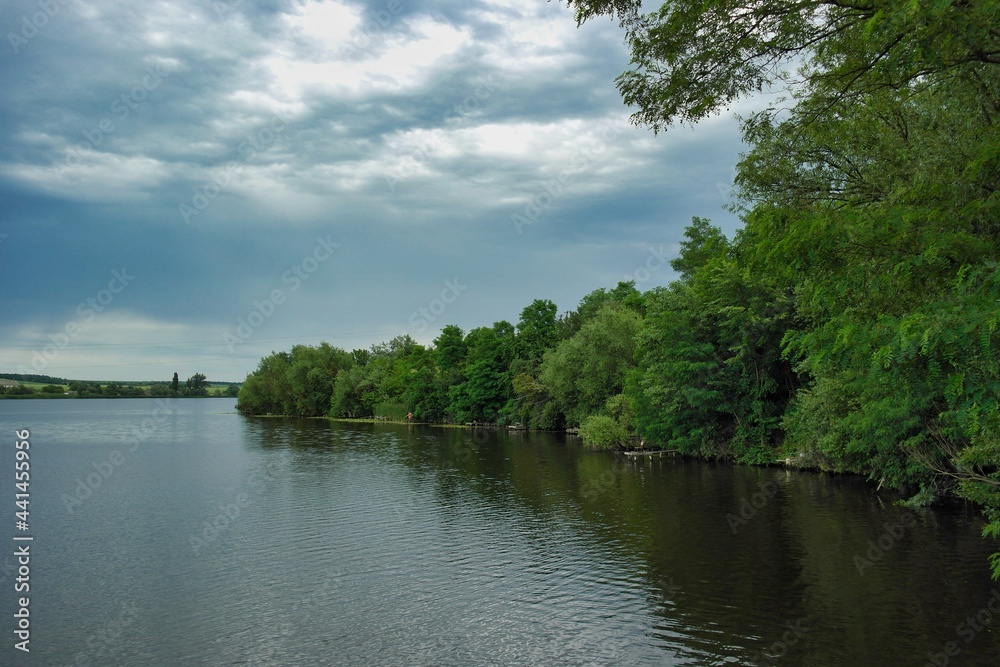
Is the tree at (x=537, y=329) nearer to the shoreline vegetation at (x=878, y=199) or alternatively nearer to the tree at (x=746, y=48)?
the shoreline vegetation at (x=878, y=199)

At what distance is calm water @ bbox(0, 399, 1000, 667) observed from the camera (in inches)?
558

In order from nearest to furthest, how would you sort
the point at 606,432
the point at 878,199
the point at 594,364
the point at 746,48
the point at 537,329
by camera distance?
1. the point at 746,48
2. the point at 878,199
3. the point at 606,432
4. the point at 594,364
5. the point at 537,329

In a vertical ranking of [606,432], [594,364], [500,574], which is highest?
[594,364]

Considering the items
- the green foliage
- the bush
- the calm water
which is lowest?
the calm water

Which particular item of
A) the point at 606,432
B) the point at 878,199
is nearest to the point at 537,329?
the point at 606,432

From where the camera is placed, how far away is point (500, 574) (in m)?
19.5

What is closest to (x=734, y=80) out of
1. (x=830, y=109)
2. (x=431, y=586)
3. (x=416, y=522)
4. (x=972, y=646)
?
(x=830, y=109)

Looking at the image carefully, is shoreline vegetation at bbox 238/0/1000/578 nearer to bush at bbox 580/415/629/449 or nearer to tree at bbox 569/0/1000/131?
tree at bbox 569/0/1000/131

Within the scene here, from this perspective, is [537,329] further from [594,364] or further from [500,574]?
[500,574]

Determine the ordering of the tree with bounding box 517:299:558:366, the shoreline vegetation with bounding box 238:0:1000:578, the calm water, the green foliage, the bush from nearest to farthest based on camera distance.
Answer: the shoreline vegetation with bounding box 238:0:1000:578, the calm water, the bush, the green foliage, the tree with bounding box 517:299:558:366

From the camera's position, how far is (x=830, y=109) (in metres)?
9.82

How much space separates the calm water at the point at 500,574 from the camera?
558 inches

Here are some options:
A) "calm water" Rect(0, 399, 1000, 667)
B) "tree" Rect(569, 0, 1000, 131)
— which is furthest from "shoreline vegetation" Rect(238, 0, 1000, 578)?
"calm water" Rect(0, 399, 1000, 667)

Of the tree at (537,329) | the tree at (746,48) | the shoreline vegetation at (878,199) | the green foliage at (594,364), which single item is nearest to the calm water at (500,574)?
the shoreline vegetation at (878,199)
